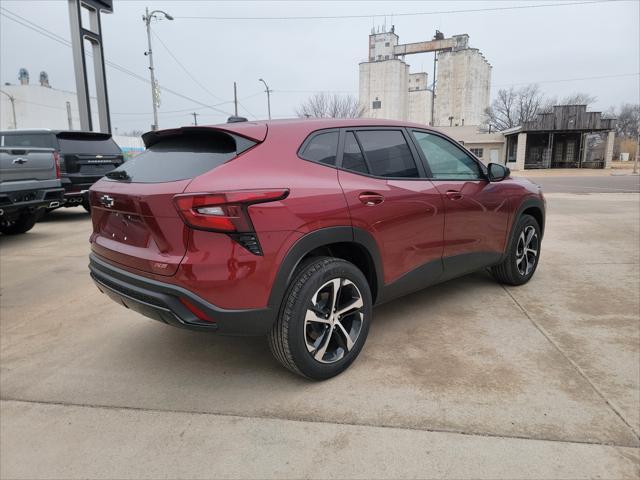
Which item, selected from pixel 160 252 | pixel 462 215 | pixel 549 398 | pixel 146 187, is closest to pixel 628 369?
pixel 549 398

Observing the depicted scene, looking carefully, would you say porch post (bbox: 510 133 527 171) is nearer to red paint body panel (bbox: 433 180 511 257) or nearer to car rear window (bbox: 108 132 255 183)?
red paint body panel (bbox: 433 180 511 257)

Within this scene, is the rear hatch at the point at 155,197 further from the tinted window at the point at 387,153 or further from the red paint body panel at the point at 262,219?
the tinted window at the point at 387,153

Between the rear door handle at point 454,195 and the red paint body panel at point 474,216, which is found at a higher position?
the rear door handle at point 454,195

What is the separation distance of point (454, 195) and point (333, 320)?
1.54 metres

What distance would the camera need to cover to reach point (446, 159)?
382 cm

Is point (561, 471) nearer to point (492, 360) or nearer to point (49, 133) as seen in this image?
point (492, 360)

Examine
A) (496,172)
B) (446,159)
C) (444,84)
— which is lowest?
(496,172)

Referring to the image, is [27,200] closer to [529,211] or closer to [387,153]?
[387,153]

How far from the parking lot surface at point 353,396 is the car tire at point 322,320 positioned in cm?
17

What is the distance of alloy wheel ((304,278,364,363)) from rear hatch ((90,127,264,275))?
866 mm

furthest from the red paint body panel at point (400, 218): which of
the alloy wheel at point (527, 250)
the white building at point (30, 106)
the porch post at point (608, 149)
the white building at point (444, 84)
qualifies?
the white building at point (444, 84)

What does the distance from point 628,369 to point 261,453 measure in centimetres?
244

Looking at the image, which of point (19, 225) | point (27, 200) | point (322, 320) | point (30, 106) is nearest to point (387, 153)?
point (322, 320)

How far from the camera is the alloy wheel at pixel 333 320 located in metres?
2.76
